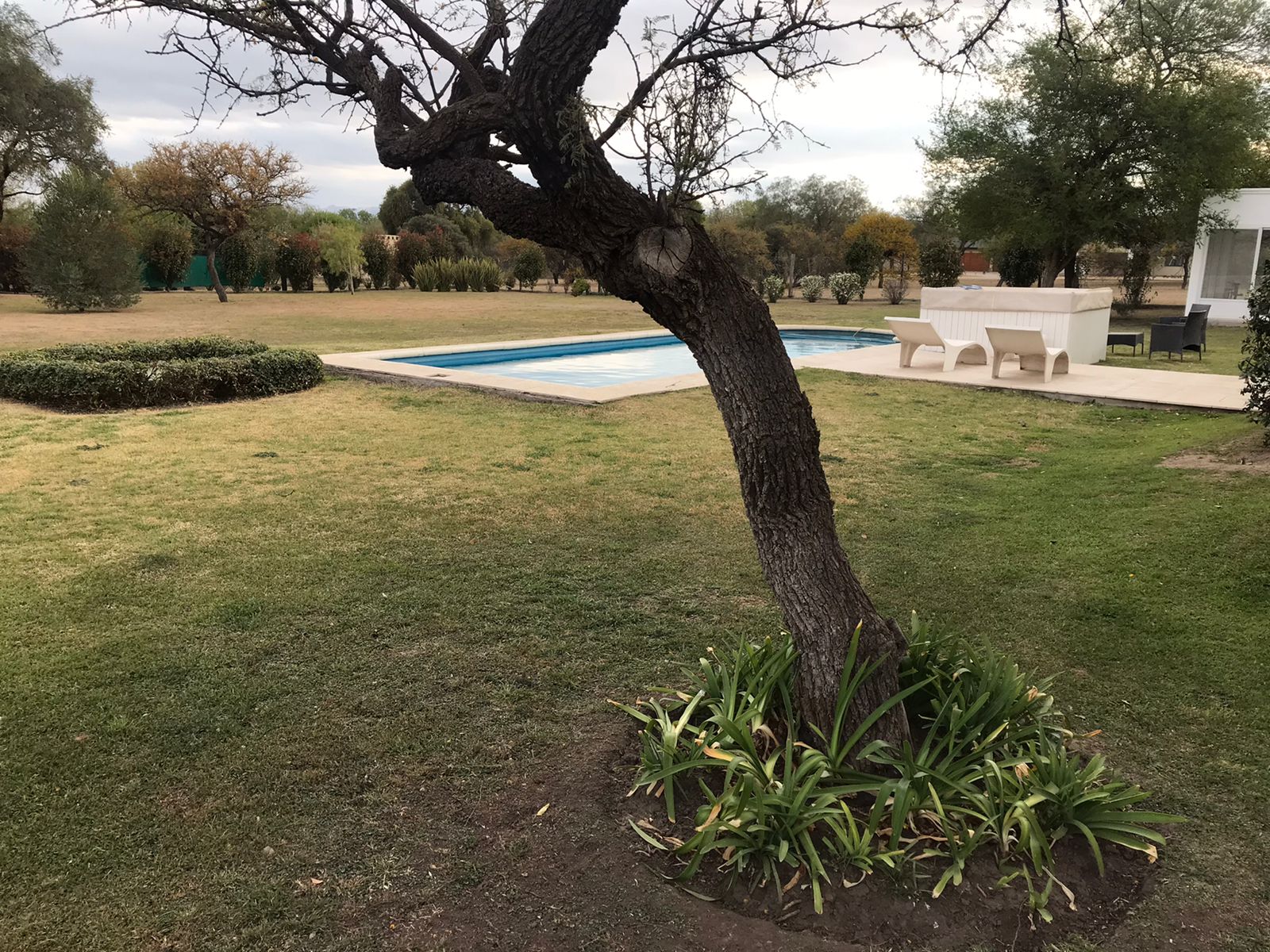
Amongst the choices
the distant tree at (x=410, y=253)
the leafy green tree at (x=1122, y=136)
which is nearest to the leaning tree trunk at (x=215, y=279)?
the distant tree at (x=410, y=253)

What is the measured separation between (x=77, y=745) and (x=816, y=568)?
266 cm

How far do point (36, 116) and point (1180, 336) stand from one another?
3162 cm

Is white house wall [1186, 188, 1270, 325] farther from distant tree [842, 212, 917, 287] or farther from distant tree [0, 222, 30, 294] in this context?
distant tree [0, 222, 30, 294]

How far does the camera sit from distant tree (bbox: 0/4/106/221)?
84.9 feet

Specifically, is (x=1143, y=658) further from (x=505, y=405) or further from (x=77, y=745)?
(x=505, y=405)

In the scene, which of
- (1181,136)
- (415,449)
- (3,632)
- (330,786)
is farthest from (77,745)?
(1181,136)

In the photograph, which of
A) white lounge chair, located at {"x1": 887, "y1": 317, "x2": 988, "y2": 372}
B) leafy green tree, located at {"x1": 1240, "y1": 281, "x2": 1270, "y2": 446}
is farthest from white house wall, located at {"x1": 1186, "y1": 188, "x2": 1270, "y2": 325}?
leafy green tree, located at {"x1": 1240, "y1": 281, "x2": 1270, "y2": 446}

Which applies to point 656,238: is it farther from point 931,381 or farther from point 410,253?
point 410,253

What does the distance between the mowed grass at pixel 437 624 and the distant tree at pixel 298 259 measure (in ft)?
91.0

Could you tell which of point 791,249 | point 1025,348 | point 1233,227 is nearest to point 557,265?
point 791,249

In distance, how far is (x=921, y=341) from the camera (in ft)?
41.2

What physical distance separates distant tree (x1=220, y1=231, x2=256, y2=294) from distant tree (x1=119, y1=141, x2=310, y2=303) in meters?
2.00

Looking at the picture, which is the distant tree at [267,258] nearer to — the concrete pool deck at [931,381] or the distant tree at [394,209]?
the distant tree at [394,209]

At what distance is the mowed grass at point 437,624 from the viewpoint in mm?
2443
